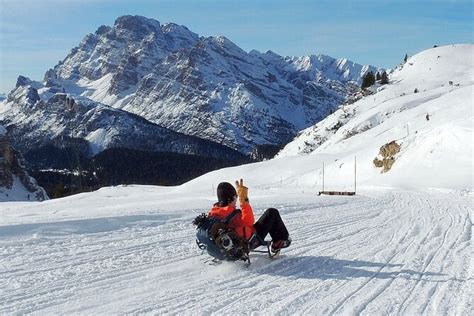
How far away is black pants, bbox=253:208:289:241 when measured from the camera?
9125mm

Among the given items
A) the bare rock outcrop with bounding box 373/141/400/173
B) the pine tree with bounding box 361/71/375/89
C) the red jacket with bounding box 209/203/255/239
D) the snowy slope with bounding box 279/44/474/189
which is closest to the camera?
the red jacket with bounding box 209/203/255/239

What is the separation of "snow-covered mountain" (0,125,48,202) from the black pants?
134389 mm

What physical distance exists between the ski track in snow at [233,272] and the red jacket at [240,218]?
0.56 meters

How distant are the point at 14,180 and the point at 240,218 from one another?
473 ft

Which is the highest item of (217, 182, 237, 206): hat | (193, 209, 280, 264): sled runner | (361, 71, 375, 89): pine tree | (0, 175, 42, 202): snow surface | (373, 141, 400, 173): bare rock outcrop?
(361, 71, 375, 89): pine tree

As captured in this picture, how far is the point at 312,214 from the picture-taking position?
51.3ft

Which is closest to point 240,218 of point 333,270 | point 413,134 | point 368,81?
point 333,270

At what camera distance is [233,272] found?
26.9 ft

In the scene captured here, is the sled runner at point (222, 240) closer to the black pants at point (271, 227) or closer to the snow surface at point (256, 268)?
the snow surface at point (256, 268)

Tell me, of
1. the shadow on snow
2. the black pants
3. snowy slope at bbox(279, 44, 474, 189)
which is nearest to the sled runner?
the shadow on snow

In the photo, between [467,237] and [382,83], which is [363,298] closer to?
[467,237]

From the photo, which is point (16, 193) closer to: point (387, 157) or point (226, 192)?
point (387, 157)

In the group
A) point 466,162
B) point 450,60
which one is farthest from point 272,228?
point 450,60

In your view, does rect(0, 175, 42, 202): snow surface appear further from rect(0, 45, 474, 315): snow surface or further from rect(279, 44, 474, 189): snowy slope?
rect(0, 45, 474, 315): snow surface
